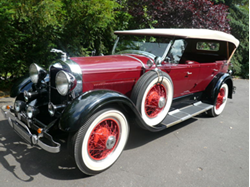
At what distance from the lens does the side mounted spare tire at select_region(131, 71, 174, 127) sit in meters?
2.68

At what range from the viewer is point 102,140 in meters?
2.34

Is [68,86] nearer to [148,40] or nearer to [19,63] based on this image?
[148,40]

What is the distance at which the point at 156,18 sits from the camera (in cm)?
725

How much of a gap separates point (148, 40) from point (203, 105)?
1.76 m

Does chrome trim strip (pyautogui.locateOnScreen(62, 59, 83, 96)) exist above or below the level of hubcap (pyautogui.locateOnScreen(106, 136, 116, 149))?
above

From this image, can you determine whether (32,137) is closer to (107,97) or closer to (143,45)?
(107,97)

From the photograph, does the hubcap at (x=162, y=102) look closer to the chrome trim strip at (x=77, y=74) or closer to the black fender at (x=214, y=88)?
the chrome trim strip at (x=77, y=74)

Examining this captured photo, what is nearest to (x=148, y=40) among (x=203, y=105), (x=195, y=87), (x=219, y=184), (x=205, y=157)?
(x=195, y=87)

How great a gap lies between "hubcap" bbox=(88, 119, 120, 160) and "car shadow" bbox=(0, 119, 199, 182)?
261 millimetres

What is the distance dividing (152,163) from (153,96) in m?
0.95

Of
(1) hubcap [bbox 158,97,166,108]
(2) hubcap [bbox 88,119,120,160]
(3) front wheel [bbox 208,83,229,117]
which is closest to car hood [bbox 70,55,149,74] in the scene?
(1) hubcap [bbox 158,97,166,108]

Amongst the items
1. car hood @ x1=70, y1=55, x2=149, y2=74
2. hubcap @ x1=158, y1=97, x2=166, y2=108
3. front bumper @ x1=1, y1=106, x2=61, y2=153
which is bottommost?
front bumper @ x1=1, y1=106, x2=61, y2=153

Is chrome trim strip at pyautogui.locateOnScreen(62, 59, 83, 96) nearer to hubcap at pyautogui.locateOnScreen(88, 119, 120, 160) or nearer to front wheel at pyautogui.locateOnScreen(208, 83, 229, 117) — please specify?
hubcap at pyautogui.locateOnScreen(88, 119, 120, 160)

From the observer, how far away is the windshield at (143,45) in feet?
10.8
